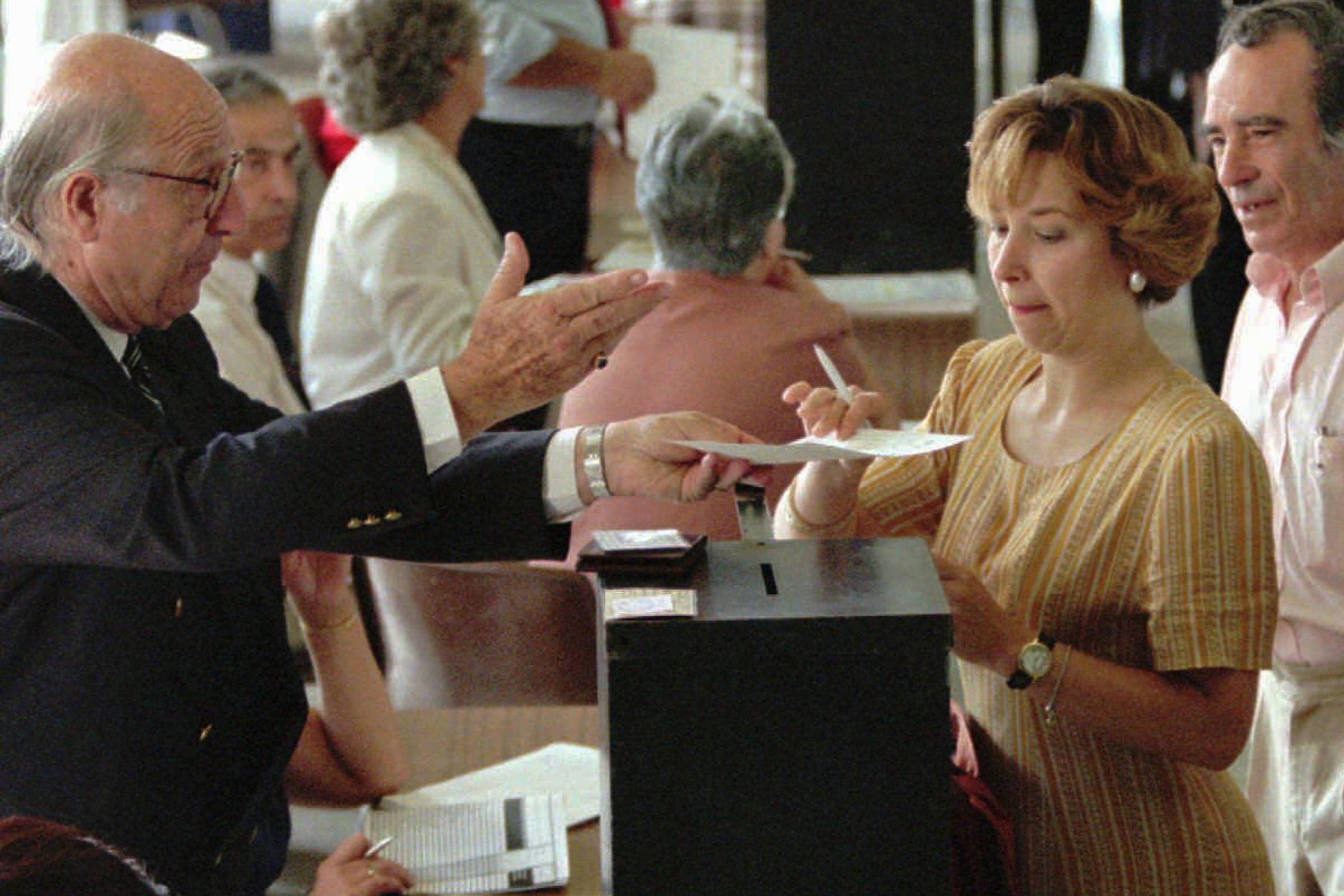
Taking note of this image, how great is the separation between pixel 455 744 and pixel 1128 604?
1066 mm

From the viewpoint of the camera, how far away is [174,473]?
1.62 meters

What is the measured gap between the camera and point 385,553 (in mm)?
1908

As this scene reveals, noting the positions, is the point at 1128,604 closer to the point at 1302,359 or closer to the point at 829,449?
the point at 829,449

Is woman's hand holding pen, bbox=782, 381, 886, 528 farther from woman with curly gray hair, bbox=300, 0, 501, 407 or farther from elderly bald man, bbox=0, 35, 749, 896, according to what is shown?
woman with curly gray hair, bbox=300, 0, 501, 407

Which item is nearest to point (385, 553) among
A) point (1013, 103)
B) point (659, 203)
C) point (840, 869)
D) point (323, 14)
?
point (840, 869)

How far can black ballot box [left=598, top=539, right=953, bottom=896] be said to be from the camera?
1.35 metres

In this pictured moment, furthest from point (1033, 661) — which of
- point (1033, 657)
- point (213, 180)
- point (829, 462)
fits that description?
point (213, 180)

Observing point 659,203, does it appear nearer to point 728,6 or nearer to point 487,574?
point 487,574

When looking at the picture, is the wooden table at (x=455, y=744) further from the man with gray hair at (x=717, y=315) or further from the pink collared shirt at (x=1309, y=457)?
the pink collared shirt at (x=1309, y=457)

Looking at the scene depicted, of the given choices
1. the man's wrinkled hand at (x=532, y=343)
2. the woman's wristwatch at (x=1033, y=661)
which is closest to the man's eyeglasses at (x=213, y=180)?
the man's wrinkled hand at (x=532, y=343)

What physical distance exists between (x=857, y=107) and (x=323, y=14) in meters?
1.28

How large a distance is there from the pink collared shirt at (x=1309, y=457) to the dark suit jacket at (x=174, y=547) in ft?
3.45

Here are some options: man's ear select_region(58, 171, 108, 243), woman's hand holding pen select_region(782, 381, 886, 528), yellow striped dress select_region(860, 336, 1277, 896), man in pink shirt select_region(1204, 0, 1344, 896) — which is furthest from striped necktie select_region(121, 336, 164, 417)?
man in pink shirt select_region(1204, 0, 1344, 896)

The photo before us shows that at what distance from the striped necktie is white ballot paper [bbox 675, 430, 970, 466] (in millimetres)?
616
